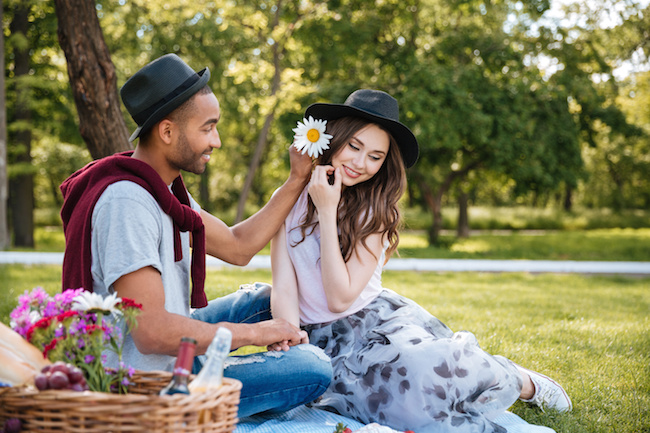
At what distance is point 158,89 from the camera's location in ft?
8.56

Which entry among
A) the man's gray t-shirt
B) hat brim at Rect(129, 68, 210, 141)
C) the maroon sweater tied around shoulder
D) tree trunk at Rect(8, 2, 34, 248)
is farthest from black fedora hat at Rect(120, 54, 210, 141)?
tree trunk at Rect(8, 2, 34, 248)

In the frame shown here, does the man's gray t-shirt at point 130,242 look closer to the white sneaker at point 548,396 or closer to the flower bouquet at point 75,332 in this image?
the flower bouquet at point 75,332

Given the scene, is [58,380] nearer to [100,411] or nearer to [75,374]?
[75,374]

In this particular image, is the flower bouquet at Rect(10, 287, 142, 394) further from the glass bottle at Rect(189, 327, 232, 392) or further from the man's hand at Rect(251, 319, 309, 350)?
the man's hand at Rect(251, 319, 309, 350)

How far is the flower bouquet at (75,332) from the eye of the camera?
6.10 ft

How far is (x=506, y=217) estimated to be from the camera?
2912cm

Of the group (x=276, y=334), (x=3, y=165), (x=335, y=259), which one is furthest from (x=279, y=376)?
(x=3, y=165)

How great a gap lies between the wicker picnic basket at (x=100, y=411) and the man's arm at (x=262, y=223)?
5.48ft

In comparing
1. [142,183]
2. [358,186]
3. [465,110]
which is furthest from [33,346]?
[465,110]

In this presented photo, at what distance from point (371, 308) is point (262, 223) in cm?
79

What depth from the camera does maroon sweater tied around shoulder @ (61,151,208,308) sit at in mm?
2357

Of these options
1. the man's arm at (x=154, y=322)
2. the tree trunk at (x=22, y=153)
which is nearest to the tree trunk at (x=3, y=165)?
the tree trunk at (x=22, y=153)

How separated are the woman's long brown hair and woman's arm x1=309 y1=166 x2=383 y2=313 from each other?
0.08m

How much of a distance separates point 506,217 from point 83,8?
26461 millimetres
